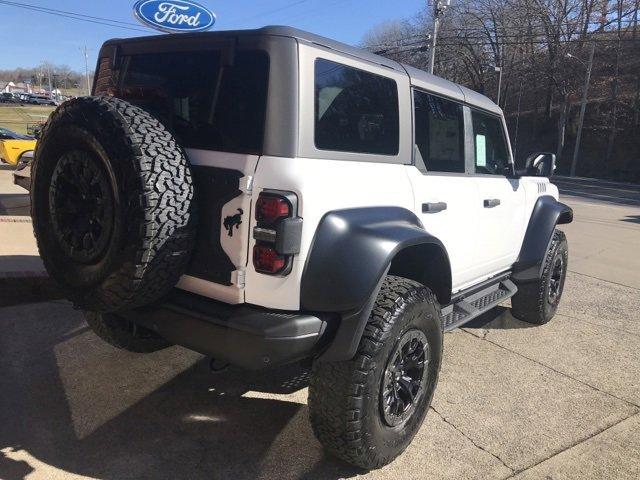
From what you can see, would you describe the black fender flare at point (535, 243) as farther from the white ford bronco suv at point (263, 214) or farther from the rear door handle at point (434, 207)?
the white ford bronco suv at point (263, 214)

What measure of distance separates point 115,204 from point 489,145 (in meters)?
2.97

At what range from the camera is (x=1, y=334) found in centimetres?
392

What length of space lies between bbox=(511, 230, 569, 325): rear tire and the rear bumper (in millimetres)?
3113

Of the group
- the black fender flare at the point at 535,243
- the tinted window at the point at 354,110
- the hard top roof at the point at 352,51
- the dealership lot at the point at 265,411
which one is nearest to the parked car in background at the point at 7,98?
the dealership lot at the point at 265,411

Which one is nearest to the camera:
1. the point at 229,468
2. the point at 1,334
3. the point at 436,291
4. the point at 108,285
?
the point at 108,285

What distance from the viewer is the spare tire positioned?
2.09 meters

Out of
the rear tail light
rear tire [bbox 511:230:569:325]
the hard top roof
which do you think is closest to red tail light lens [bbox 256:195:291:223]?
the rear tail light

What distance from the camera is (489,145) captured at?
409cm

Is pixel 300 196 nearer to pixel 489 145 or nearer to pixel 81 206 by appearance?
pixel 81 206

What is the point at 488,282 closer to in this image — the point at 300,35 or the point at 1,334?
the point at 300,35

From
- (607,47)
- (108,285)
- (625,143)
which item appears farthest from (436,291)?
(607,47)

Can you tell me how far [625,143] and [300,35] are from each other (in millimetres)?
40012

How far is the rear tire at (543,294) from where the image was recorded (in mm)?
4734

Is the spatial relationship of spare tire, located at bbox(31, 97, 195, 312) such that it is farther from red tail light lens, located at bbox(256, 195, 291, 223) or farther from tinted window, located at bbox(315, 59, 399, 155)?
tinted window, located at bbox(315, 59, 399, 155)
